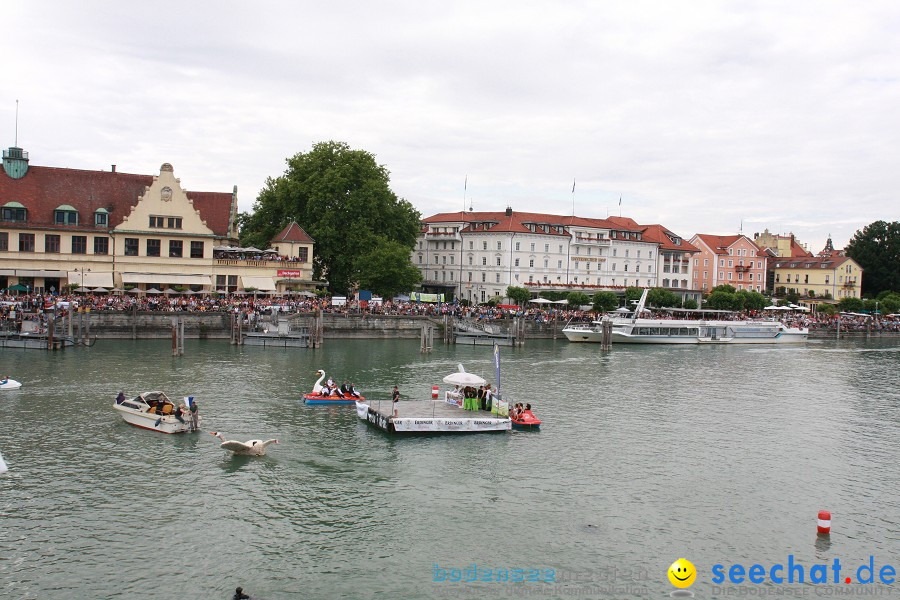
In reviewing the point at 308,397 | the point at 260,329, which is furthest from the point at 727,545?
the point at 260,329

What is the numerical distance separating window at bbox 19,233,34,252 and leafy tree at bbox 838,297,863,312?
10372 cm

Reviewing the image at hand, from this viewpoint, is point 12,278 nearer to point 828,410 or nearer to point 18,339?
point 18,339

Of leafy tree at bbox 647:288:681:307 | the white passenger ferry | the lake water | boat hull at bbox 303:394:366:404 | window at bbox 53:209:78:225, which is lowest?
the lake water

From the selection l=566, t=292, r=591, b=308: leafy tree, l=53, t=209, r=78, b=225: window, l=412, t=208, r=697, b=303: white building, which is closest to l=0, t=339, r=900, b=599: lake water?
l=53, t=209, r=78, b=225: window

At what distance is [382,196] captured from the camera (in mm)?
83062

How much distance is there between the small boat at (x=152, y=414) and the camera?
97.1ft

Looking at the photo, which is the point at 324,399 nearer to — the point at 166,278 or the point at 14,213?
the point at 166,278

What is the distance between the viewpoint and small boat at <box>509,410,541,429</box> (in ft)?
106

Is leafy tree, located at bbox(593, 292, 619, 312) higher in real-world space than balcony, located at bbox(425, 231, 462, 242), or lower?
lower

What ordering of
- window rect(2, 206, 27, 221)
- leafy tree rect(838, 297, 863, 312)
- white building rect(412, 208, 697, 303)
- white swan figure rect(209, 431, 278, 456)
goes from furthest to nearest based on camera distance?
leafy tree rect(838, 297, 863, 312), white building rect(412, 208, 697, 303), window rect(2, 206, 27, 221), white swan figure rect(209, 431, 278, 456)

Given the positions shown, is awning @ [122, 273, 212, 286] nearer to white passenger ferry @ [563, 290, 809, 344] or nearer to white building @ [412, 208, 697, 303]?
white passenger ferry @ [563, 290, 809, 344]

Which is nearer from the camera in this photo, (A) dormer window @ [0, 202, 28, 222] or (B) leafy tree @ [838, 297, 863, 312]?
(A) dormer window @ [0, 202, 28, 222]

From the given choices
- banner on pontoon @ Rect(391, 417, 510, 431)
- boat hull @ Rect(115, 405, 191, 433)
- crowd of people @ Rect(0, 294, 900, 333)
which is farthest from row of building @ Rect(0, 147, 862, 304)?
banner on pontoon @ Rect(391, 417, 510, 431)

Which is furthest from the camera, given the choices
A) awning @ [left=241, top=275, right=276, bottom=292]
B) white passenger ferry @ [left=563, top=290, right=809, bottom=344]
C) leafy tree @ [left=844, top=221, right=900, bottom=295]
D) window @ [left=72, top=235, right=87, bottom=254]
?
leafy tree @ [left=844, top=221, right=900, bottom=295]
